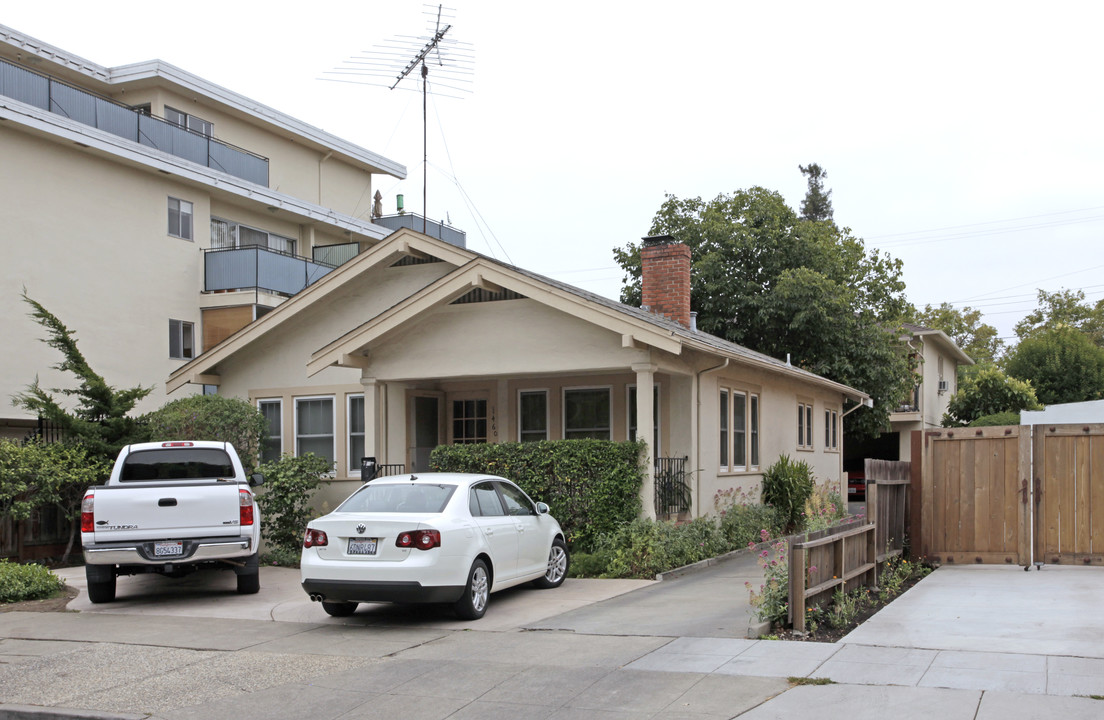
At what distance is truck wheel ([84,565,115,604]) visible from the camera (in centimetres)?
1250

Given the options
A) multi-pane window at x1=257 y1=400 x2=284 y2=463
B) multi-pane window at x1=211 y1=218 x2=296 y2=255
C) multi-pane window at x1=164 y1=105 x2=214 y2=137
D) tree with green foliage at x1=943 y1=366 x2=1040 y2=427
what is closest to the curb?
multi-pane window at x1=257 y1=400 x2=284 y2=463

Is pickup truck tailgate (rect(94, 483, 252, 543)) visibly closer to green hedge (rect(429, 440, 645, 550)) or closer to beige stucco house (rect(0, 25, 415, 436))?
green hedge (rect(429, 440, 645, 550))

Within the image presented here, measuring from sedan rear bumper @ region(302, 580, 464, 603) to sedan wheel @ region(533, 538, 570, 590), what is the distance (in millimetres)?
2740

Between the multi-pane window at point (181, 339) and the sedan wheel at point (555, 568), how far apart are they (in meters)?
17.0

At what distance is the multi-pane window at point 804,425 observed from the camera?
2334cm

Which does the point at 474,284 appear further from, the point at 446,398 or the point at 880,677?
the point at 880,677

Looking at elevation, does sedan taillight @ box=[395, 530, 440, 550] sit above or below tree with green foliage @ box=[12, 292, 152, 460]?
below

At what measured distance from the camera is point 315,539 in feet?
35.1

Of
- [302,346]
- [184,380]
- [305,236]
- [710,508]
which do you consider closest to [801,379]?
[710,508]

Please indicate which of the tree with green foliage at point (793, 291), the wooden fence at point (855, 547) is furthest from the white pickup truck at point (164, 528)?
the tree with green foliage at point (793, 291)

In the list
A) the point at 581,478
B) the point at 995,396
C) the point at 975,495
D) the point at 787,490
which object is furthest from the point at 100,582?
the point at 995,396

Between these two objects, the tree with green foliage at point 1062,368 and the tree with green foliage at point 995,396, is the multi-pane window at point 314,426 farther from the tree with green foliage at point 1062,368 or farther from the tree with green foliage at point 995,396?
the tree with green foliage at point 1062,368

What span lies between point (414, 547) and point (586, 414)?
7.92 m

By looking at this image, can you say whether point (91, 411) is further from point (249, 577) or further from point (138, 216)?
point (138, 216)
